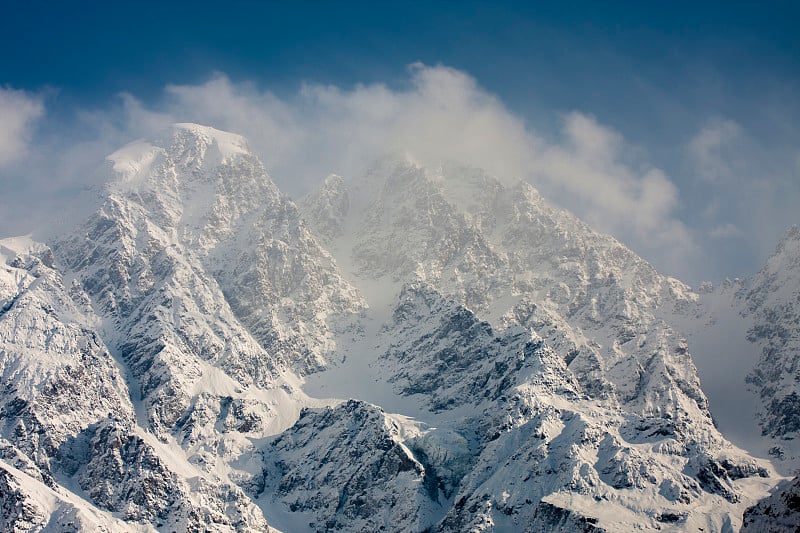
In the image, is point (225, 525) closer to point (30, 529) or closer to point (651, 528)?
point (30, 529)

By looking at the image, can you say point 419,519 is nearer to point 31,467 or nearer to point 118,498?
point 118,498

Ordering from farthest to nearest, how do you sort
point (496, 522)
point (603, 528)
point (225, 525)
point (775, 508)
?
1. point (225, 525)
2. point (496, 522)
3. point (603, 528)
4. point (775, 508)

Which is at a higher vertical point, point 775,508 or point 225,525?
point 775,508

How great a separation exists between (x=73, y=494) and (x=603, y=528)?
13552 cm

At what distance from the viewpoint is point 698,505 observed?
18050 cm

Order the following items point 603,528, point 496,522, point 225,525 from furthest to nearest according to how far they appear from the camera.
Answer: point 225,525 → point 496,522 → point 603,528

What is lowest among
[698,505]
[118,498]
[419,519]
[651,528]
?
[118,498]

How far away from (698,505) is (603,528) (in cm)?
3153

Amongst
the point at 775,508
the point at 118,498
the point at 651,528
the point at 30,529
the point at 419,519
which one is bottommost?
the point at 30,529

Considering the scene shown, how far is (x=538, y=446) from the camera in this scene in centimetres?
19750

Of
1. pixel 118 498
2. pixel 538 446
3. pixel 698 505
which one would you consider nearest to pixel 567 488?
pixel 538 446

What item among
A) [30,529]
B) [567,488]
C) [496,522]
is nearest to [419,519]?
[496,522]

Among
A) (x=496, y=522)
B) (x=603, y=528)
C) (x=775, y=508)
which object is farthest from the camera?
(x=496, y=522)

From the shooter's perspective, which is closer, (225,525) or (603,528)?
(603,528)
